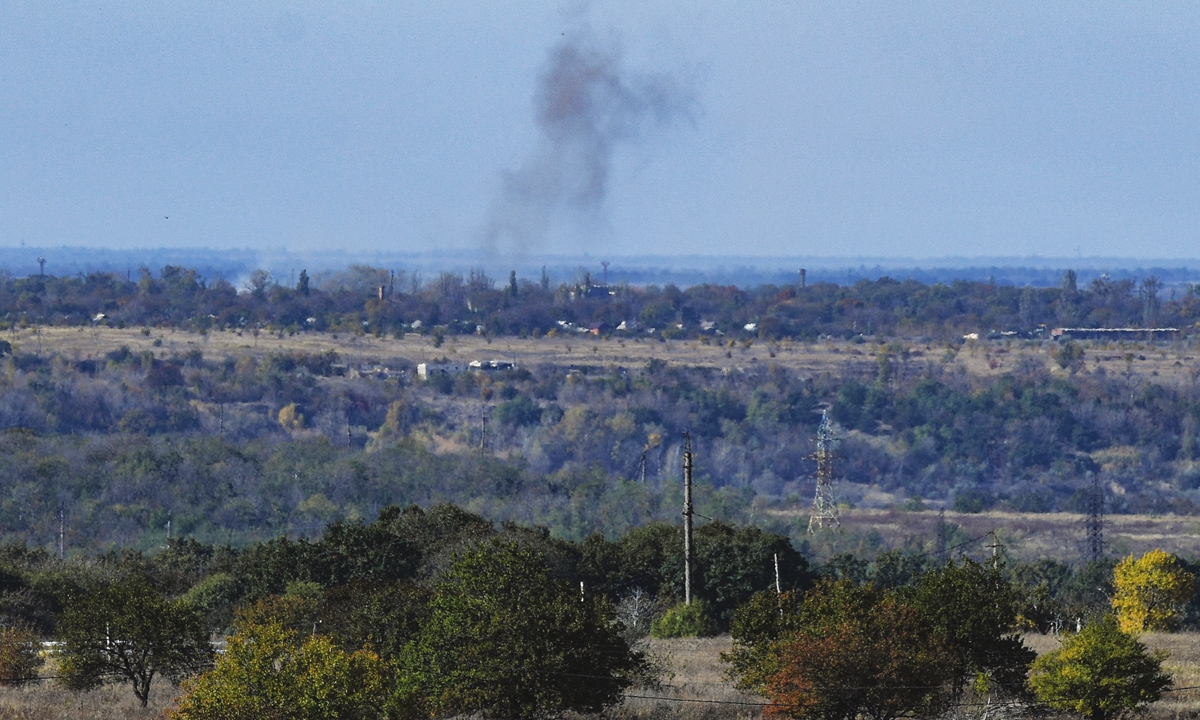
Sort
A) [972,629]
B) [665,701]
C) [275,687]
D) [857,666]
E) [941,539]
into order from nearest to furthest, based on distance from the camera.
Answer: [275,687], [857,666], [972,629], [665,701], [941,539]

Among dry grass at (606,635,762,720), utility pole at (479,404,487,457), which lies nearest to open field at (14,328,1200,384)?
utility pole at (479,404,487,457)

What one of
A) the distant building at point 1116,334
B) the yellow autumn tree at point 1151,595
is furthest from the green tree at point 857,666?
the distant building at point 1116,334

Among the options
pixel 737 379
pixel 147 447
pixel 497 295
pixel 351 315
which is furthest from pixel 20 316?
pixel 147 447

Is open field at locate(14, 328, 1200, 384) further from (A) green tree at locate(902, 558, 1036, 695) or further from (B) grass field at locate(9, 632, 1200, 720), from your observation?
(A) green tree at locate(902, 558, 1036, 695)

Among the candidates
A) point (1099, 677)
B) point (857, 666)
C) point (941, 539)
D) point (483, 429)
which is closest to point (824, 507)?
point (941, 539)

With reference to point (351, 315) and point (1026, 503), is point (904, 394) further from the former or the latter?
point (351, 315)

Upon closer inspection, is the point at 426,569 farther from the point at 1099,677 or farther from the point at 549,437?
the point at 549,437

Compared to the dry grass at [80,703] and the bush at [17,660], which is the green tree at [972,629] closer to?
the dry grass at [80,703]

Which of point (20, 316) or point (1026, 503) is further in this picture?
point (20, 316)
